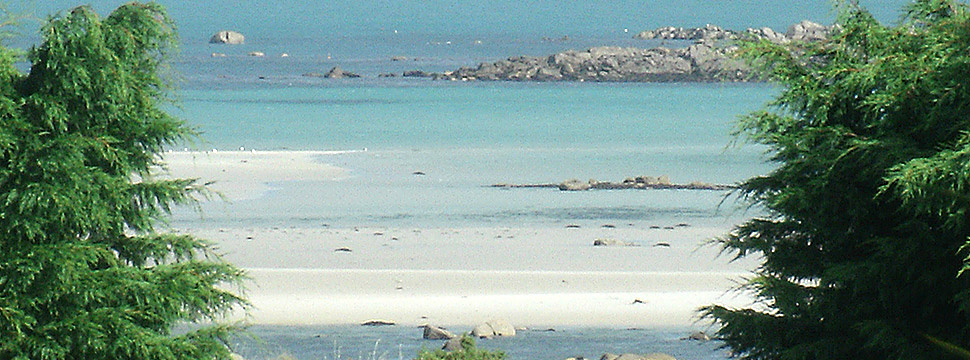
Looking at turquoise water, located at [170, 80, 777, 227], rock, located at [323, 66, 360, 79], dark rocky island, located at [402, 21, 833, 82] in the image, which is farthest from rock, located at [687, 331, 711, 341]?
rock, located at [323, 66, 360, 79]

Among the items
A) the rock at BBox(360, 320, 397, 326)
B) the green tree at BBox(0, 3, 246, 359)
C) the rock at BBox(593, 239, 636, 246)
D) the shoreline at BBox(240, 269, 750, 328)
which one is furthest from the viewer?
the rock at BBox(593, 239, 636, 246)

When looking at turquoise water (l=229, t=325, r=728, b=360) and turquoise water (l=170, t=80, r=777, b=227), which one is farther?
turquoise water (l=170, t=80, r=777, b=227)

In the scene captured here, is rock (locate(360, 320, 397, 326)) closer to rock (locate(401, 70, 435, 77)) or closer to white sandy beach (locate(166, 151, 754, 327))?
white sandy beach (locate(166, 151, 754, 327))

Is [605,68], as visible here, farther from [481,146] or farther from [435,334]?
[435,334]

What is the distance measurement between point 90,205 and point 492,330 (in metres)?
6.78

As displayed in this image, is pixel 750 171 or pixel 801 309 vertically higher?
pixel 750 171

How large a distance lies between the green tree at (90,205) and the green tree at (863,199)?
11.5 feet

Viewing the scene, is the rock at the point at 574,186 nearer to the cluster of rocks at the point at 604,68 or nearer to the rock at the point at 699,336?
the rock at the point at 699,336

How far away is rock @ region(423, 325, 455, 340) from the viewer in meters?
13.6

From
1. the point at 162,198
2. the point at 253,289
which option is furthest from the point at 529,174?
the point at 162,198

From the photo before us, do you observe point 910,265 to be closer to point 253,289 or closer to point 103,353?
point 103,353

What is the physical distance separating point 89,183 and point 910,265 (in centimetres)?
480

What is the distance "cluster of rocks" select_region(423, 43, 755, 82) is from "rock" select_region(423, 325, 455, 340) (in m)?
75.8

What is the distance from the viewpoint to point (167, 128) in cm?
809
